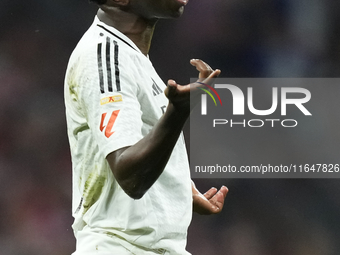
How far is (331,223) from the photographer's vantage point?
457 cm

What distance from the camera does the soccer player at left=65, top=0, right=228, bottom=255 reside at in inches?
56.6

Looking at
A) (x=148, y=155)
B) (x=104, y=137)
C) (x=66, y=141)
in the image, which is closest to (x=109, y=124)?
(x=104, y=137)

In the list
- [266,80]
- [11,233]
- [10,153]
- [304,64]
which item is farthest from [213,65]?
[11,233]

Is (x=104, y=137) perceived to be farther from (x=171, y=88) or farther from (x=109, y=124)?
(x=171, y=88)

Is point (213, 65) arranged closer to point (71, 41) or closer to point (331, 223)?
point (71, 41)

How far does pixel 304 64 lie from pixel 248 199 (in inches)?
51.6

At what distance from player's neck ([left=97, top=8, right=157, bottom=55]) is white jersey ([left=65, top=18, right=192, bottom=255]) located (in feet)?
0.20

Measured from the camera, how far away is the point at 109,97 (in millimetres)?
1532

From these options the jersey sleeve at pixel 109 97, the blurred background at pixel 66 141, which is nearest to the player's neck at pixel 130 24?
the jersey sleeve at pixel 109 97

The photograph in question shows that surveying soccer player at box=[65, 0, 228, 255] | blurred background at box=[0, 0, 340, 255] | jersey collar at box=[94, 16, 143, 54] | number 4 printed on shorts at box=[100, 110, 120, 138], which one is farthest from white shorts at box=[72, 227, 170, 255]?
blurred background at box=[0, 0, 340, 255]

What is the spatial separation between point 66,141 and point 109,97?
3.11 m

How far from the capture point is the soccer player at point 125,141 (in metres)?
1.44

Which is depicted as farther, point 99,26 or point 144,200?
point 99,26

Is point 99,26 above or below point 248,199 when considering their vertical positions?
above
